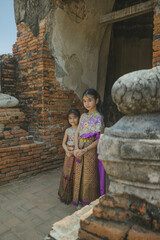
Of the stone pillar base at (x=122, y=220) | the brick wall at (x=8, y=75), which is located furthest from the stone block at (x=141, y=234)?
the brick wall at (x=8, y=75)

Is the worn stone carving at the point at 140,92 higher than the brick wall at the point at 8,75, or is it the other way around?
the brick wall at the point at 8,75

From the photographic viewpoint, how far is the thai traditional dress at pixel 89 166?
2.58 meters

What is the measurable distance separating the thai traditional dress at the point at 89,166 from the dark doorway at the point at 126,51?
429cm

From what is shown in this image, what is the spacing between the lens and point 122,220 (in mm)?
957

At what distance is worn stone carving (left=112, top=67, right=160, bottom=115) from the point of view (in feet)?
2.93

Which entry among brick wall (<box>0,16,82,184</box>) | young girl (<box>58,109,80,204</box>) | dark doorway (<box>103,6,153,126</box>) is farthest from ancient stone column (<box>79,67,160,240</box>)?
dark doorway (<box>103,6,153,126</box>)

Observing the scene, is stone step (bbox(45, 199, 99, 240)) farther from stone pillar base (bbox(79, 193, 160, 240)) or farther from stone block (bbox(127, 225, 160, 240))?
stone block (bbox(127, 225, 160, 240))

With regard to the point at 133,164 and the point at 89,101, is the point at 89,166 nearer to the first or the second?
the point at 89,101

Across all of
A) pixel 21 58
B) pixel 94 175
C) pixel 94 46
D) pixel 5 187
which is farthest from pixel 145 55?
pixel 5 187

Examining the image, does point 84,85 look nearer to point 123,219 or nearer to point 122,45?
point 122,45

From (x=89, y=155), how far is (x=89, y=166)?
0.15 meters

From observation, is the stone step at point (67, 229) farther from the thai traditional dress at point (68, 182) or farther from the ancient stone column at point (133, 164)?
the thai traditional dress at point (68, 182)

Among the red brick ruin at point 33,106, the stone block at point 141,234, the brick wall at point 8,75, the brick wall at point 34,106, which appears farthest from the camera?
the brick wall at point 8,75

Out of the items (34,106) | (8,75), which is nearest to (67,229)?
(34,106)
